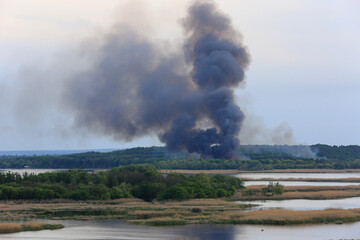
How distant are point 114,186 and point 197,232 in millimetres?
25965

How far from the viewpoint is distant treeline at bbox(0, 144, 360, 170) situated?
127938mm

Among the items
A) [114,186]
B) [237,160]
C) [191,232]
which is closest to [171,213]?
[191,232]

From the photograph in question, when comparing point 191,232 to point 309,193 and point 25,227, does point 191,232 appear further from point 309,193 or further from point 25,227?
point 309,193

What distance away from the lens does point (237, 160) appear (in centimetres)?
13075

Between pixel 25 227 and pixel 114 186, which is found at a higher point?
pixel 114 186

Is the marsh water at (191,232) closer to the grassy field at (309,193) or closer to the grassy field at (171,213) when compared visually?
the grassy field at (171,213)

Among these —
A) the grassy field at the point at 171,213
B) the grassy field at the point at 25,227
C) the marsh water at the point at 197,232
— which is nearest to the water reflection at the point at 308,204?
the grassy field at the point at 171,213

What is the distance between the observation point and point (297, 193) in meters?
70.1

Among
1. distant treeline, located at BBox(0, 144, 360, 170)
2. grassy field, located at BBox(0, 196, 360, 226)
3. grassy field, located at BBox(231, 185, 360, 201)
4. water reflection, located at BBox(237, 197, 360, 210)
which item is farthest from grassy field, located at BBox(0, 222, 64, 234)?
distant treeline, located at BBox(0, 144, 360, 170)

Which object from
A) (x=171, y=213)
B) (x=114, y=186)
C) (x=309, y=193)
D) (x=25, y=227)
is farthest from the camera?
(x=309, y=193)

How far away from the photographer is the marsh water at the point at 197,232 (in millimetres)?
40125

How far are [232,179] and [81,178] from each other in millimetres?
17577

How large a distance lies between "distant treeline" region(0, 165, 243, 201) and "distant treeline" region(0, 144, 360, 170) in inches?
2075

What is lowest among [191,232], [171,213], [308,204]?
[191,232]
